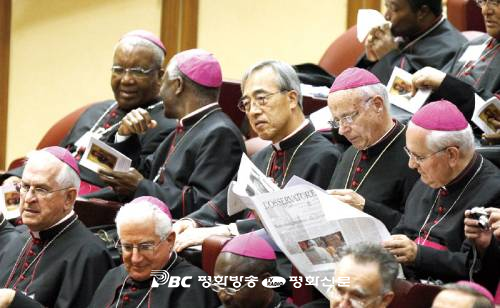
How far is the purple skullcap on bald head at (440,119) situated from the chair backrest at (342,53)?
6.79ft

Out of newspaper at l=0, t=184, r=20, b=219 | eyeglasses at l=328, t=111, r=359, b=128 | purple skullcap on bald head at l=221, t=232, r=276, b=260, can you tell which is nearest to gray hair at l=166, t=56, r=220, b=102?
newspaper at l=0, t=184, r=20, b=219

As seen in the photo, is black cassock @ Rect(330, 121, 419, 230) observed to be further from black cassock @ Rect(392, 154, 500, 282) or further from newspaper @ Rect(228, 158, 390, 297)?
newspaper @ Rect(228, 158, 390, 297)

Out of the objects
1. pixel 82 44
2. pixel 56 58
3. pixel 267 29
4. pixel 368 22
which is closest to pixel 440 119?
pixel 368 22

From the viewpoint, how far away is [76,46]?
7.30 meters

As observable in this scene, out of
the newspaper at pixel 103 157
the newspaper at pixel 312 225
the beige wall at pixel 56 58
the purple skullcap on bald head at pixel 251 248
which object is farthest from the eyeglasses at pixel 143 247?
the beige wall at pixel 56 58

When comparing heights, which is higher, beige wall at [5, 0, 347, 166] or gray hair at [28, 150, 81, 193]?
gray hair at [28, 150, 81, 193]

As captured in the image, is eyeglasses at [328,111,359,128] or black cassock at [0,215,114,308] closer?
eyeglasses at [328,111,359,128]

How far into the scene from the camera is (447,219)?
11.8 feet

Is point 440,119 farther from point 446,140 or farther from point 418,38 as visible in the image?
point 418,38

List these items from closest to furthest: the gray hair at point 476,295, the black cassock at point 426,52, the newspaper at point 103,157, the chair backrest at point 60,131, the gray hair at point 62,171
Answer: the gray hair at point 476,295 < the gray hair at point 62,171 < the newspaper at point 103,157 < the black cassock at point 426,52 < the chair backrest at point 60,131

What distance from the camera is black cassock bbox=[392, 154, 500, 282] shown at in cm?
340

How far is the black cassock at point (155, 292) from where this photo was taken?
383cm

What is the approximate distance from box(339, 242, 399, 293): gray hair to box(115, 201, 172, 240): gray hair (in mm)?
904

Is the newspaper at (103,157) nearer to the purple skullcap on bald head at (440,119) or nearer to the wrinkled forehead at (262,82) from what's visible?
the wrinkled forehead at (262,82)
